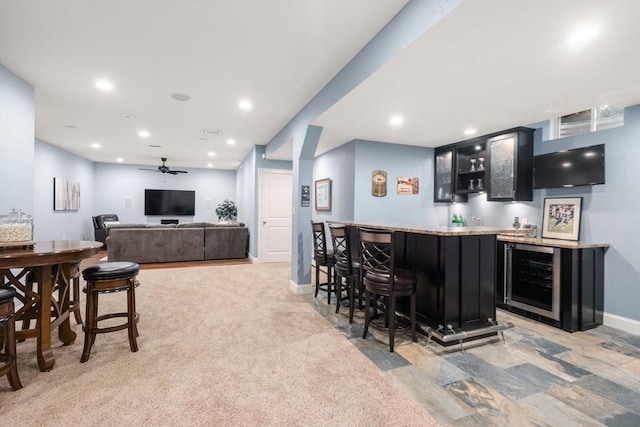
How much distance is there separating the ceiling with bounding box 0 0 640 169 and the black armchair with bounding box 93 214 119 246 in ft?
15.7

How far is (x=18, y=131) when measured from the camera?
10.3ft

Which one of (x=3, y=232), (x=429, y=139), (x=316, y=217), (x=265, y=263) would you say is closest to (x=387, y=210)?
(x=429, y=139)

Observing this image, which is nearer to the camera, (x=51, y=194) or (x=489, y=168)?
(x=489, y=168)

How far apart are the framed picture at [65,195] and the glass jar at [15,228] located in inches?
223

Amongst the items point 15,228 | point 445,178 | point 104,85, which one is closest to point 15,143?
point 104,85

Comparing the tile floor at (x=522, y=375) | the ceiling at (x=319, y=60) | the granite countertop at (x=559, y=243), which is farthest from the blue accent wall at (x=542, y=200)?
the tile floor at (x=522, y=375)

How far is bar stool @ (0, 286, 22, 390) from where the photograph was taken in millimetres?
1861

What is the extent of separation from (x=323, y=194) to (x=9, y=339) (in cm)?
480

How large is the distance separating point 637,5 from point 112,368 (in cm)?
410

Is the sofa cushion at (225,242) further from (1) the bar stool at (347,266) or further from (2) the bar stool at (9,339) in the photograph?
(2) the bar stool at (9,339)

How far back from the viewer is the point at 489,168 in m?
4.41

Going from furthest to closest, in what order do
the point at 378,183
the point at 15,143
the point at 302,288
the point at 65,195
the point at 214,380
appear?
the point at 65,195, the point at 378,183, the point at 302,288, the point at 15,143, the point at 214,380

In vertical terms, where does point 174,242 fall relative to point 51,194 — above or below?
below

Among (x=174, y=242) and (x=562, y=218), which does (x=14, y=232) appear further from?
(x=562, y=218)
